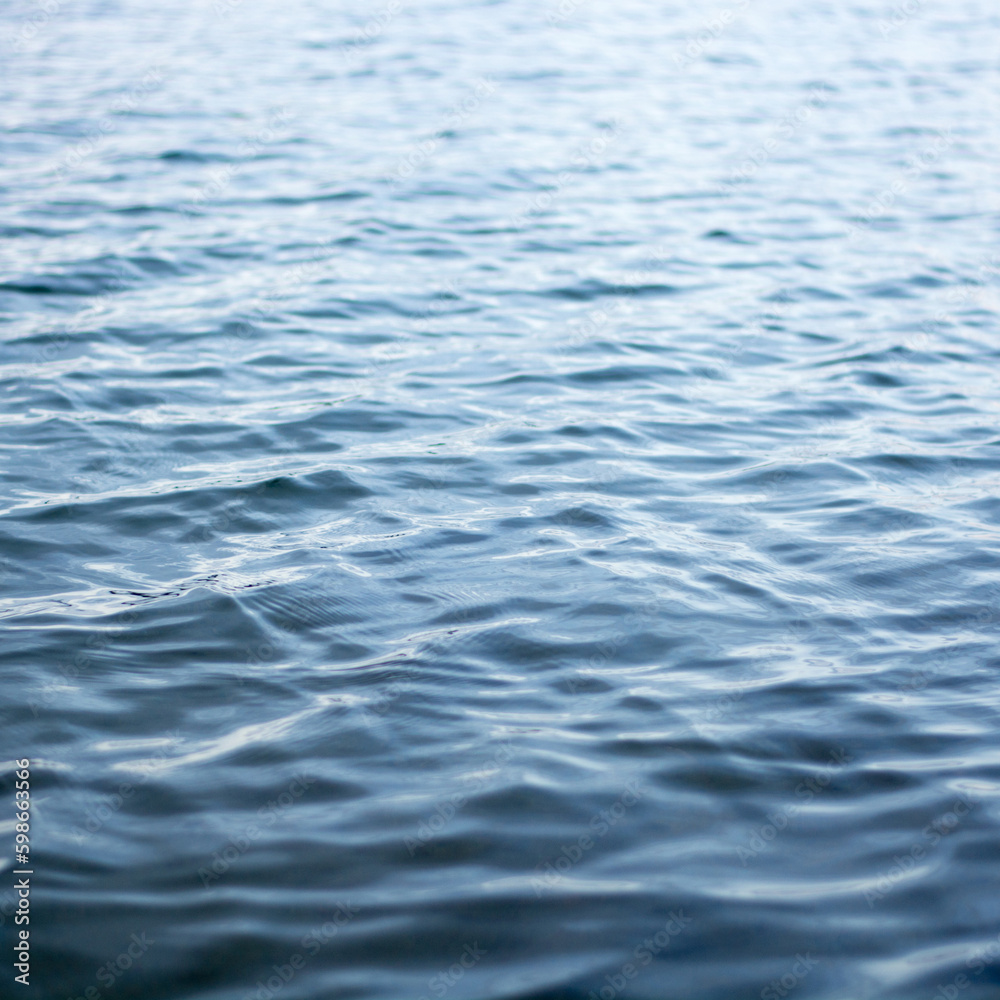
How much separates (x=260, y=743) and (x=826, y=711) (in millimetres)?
2120

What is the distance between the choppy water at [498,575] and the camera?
322cm

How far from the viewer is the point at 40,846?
11.2 feet

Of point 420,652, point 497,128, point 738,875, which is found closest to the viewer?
point 738,875

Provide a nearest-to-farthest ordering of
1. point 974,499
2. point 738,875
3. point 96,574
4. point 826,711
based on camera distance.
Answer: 1. point 738,875
2. point 826,711
3. point 96,574
4. point 974,499

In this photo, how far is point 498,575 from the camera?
16.4 feet

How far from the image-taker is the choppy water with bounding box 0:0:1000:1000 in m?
3.22

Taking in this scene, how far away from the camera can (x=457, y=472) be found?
6.05 m

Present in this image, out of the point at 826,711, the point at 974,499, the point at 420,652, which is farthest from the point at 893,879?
the point at 974,499

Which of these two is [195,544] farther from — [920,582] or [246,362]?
[920,582]

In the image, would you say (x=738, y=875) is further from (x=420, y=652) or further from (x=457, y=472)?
(x=457, y=472)

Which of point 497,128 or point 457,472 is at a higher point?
point 497,128

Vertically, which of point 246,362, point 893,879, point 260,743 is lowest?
point 893,879

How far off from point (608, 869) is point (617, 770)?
1.54 ft

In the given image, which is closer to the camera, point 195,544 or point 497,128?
point 195,544
